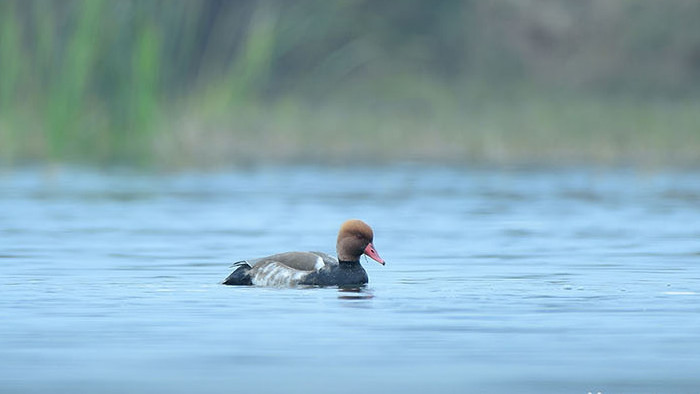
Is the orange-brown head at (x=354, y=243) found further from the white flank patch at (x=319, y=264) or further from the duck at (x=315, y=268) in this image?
the white flank patch at (x=319, y=264)

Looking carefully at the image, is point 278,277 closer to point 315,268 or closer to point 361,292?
point 315,268

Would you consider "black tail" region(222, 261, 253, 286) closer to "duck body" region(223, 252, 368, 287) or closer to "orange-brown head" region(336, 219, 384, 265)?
"duck body" region(223, 252, 368, 287)

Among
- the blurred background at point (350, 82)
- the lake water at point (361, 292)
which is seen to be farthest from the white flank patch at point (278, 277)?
the blurred background at point (350, 82)

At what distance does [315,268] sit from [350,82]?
69.6 ft

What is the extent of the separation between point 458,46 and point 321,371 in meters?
25.4

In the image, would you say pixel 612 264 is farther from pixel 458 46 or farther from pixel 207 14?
pixel 458 46

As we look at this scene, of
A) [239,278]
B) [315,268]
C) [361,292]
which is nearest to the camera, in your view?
[361,292]

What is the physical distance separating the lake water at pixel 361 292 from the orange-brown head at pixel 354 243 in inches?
9.9

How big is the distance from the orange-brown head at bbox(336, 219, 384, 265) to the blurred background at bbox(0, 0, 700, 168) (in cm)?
983

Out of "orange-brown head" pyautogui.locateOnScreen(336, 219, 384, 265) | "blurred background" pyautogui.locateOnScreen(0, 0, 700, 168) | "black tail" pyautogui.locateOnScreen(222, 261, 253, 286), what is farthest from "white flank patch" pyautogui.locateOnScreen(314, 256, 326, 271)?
"blurred background" pyautogui.locateOnScreen(0, 0, 700, 168)

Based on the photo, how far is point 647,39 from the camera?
108ft

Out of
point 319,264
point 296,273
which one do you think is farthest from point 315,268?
point 296,273

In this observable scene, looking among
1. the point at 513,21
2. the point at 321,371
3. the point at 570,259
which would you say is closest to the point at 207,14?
the point at 513,21

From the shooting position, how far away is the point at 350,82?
32.7 m
